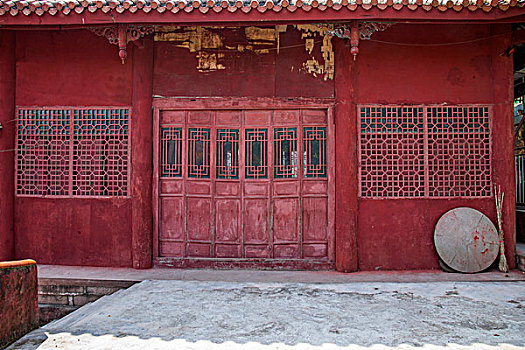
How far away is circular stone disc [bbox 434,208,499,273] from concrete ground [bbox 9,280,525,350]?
57 cm

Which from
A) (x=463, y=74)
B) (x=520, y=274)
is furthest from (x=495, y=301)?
(x=463, y=74)

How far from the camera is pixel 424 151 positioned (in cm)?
595

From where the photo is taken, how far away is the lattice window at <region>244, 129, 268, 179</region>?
6129mm

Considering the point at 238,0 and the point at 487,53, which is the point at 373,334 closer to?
the point at 238,0

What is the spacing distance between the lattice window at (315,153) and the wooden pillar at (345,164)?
0.78ft

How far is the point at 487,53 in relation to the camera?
19.5ft

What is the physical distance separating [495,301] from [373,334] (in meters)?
1.87

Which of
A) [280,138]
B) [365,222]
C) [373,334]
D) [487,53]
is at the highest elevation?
[487,53]

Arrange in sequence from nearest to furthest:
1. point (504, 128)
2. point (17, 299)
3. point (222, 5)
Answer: point (17, 299), point (222, 5), point (504, 128)

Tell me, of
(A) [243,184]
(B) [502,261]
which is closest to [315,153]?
(A) [243,184]

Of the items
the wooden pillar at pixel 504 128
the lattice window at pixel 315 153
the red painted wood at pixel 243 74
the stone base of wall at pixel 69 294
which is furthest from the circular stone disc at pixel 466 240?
the stone base of wall at pixel 69 294

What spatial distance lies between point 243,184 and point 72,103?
308cm

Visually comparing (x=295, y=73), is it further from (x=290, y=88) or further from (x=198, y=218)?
(x=198, y=218)

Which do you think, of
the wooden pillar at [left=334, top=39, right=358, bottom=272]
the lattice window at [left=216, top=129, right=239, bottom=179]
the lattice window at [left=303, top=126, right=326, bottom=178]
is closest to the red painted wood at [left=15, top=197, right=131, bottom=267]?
the lattice window at [left=216, top=129, right=239, bottom=179]
